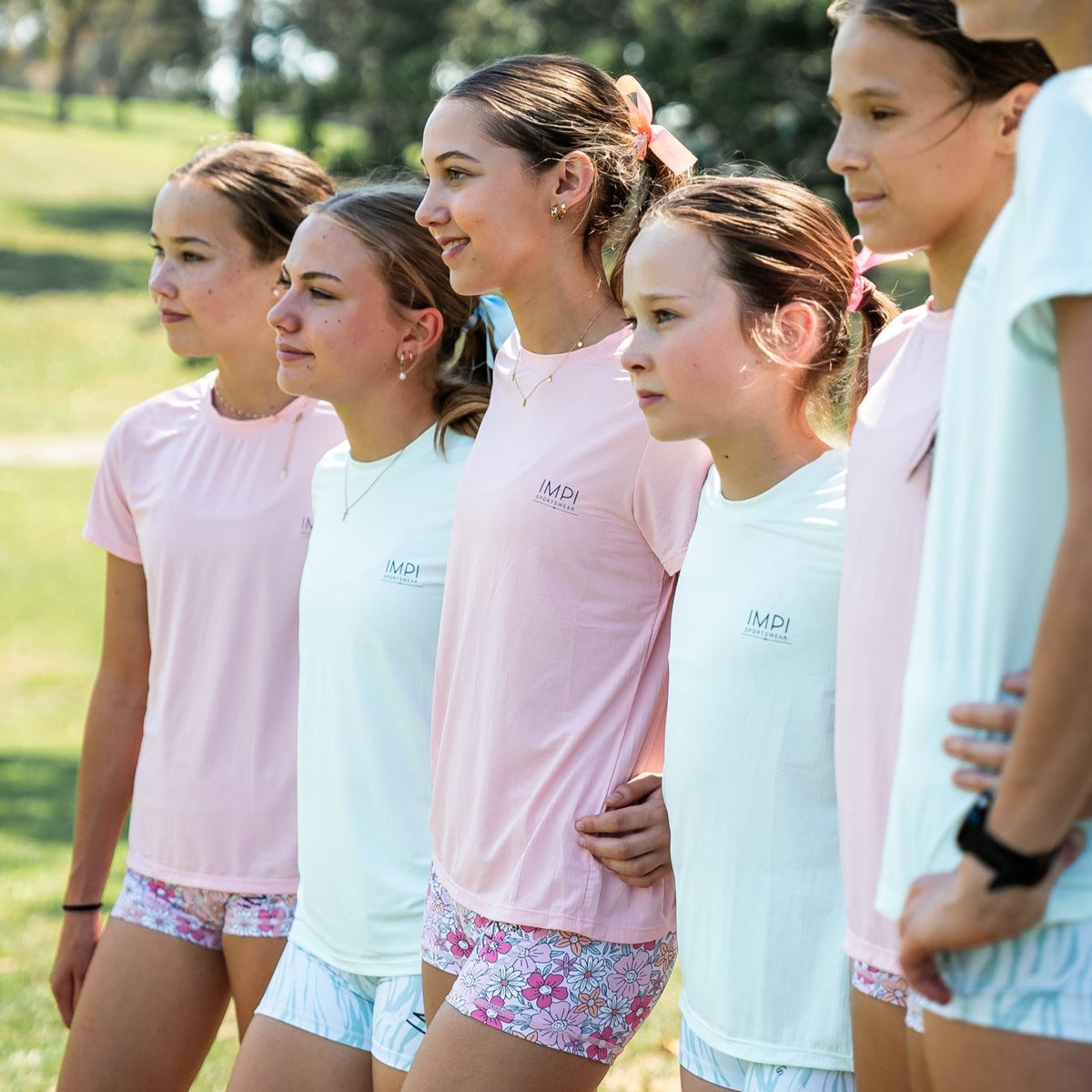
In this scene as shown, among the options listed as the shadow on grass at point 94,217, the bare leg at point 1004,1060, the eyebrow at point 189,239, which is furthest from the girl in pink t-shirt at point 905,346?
the shadow on grass at point 94,217

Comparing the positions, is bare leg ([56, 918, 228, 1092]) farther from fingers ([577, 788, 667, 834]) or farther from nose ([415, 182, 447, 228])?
nose ([415, 182, 447, 228])

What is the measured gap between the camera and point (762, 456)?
8.30 feet

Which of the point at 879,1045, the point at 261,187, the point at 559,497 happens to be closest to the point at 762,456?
the point at 559,497

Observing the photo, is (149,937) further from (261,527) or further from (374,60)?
(374,60)

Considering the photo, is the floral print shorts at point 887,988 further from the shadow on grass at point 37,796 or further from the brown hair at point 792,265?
the shadow on grass at point 37,796

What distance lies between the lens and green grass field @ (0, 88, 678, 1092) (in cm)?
549

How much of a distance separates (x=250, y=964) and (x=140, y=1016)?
0.83ft

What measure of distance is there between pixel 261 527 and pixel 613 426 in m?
0.98

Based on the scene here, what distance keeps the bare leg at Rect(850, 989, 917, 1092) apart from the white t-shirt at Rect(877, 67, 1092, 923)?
456mm

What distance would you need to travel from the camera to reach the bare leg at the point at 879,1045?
7.04 ft

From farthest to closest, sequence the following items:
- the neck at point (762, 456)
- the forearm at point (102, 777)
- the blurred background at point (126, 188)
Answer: the blurred background at point (126, 188) → the forearm at point (102, 777) → the neck at point (762, 456)

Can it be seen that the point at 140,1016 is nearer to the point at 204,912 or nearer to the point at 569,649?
the point at 204,912

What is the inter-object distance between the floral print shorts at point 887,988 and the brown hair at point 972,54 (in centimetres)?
116

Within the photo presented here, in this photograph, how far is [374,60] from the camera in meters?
31.8
